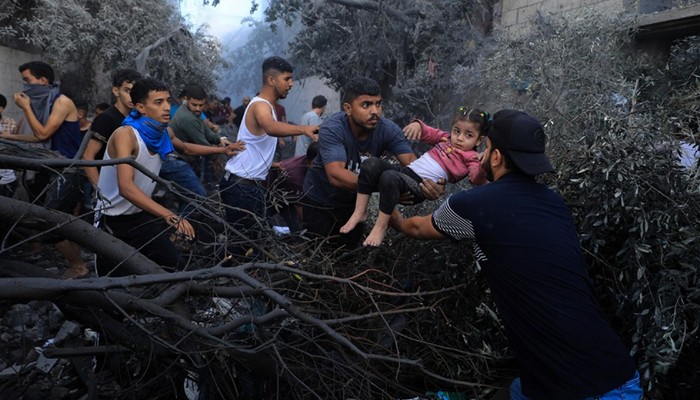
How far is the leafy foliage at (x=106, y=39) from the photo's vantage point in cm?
1019

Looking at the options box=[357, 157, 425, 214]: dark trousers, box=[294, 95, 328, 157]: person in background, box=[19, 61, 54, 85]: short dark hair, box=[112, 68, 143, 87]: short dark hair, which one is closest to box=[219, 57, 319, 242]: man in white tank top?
box=[112, 68, 143, 87]: short dark hair

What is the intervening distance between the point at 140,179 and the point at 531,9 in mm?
8225

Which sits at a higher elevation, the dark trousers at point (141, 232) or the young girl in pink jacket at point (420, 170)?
the young girl in pink jacket at point (420, 170)

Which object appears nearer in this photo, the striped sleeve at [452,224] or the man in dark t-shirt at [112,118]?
the striped sleeve at [452,224]

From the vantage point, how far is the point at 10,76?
10617 millimetres

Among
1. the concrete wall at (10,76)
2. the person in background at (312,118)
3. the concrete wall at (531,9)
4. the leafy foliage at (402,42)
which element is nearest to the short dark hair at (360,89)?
the person in background at (312,118)

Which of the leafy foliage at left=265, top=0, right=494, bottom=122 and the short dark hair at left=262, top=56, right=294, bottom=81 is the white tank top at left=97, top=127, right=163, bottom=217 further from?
the leafy foliage at left=265, top=0, right=494, bottom=122

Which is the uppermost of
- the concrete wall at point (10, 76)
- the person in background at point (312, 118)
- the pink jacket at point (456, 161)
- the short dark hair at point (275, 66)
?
the short dark hair at point (275, 66)

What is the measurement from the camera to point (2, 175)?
5.45 metres

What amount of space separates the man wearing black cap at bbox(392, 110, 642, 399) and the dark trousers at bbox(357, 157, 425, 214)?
0.67 meters

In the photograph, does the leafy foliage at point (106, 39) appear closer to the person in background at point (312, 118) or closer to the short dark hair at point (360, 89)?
the person in background at point (312, 118)

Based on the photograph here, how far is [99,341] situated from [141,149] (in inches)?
46.7

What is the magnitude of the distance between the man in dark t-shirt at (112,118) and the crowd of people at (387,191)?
1 cm

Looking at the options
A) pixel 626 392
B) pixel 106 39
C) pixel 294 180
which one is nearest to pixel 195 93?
pixel 294 180
